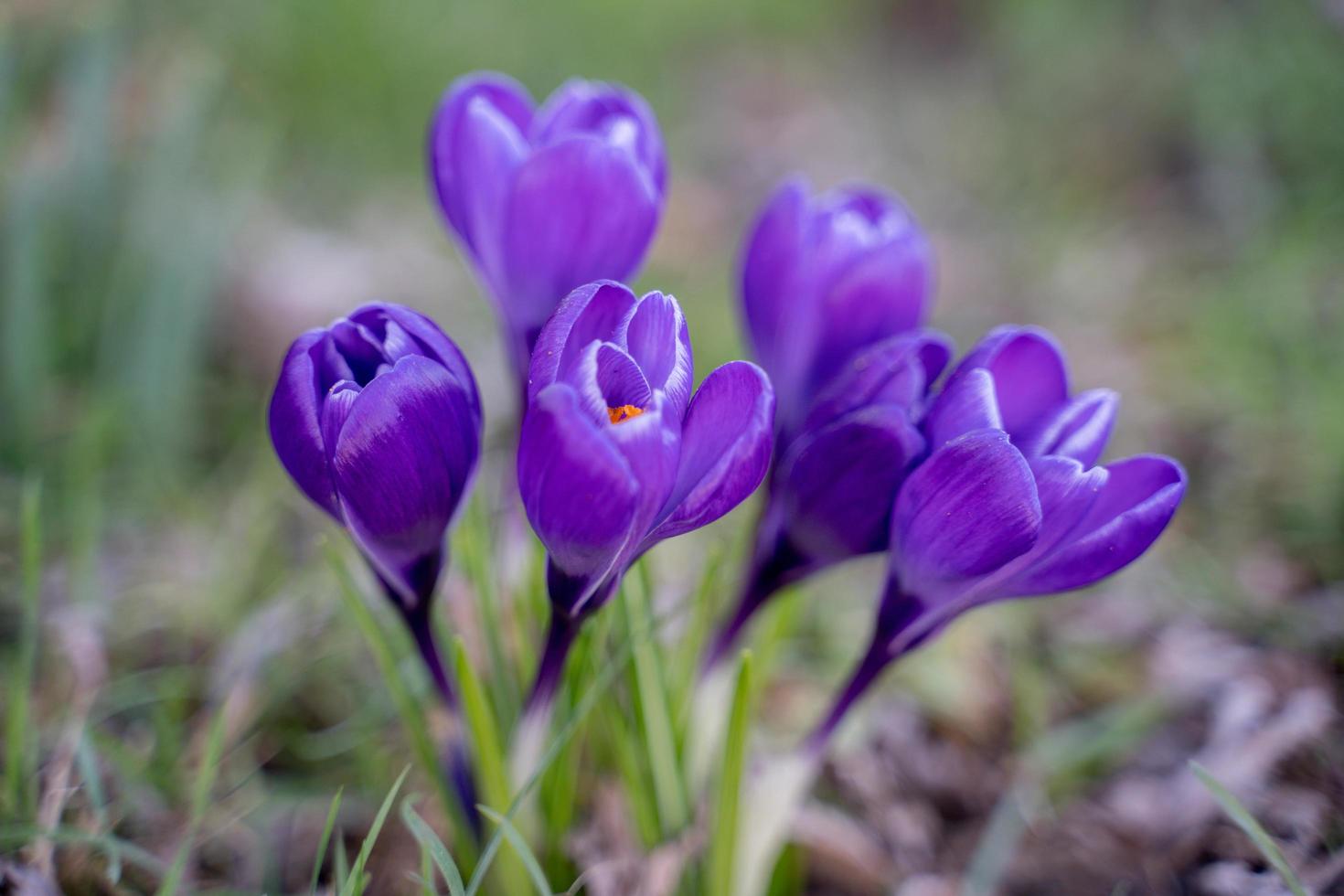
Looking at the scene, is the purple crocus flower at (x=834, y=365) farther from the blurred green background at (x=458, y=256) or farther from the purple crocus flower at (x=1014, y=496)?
the blurred green background at (x=458, y=256)

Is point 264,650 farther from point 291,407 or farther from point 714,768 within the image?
point 291,407

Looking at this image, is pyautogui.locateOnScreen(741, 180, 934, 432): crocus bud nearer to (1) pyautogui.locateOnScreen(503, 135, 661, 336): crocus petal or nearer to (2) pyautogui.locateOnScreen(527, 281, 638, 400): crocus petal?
(1) pyautogui.locateOnScreen(503, 135, 661, 336): crocus petal

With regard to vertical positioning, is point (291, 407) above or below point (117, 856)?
above

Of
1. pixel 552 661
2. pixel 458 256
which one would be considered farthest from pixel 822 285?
pixel 458 256

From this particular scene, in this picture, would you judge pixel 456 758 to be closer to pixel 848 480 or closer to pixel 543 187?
pixel 848 480

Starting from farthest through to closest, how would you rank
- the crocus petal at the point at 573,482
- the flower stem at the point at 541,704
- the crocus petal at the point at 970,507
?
the flower stem at the point at 541,704 → the crocus petal at the point at 970,507 → the crocus petal at the point at 573,482

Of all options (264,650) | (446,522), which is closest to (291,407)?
(446,522)

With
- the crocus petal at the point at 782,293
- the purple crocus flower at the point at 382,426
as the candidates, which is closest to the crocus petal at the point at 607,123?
the crocus petal at the point at 782,293
